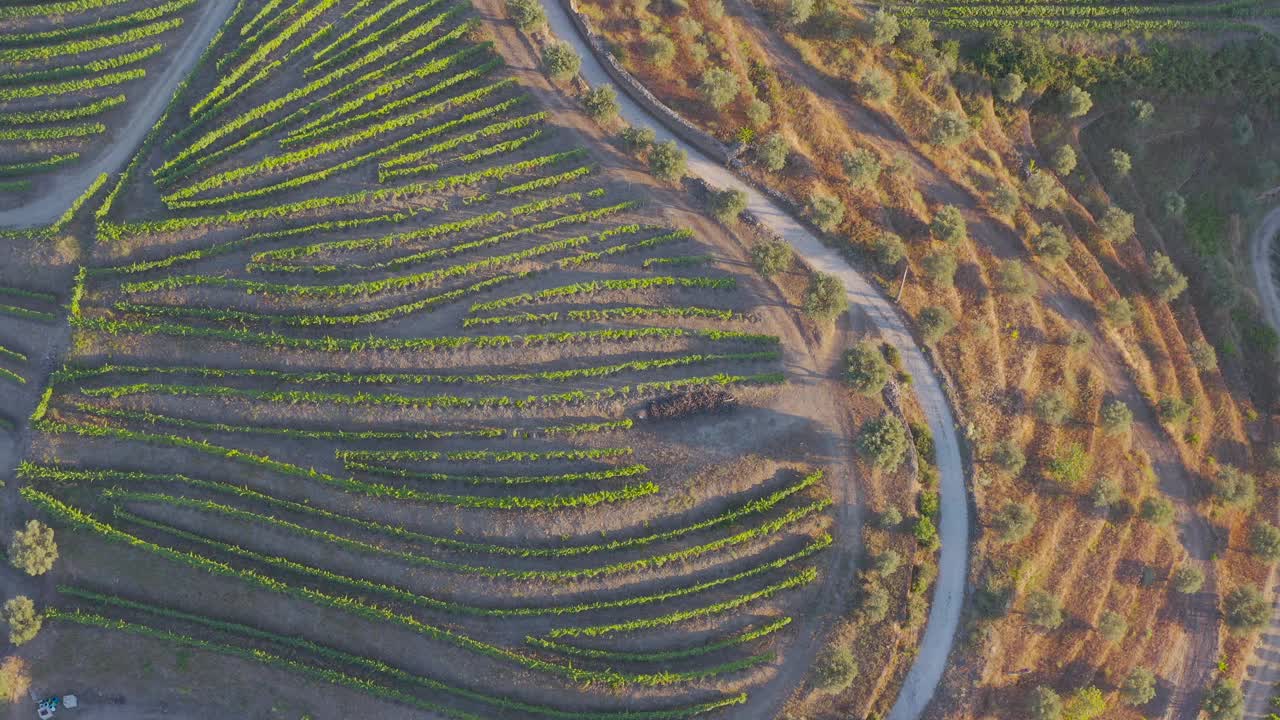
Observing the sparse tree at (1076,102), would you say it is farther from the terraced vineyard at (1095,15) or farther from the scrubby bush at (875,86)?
the scrubby bush at (875,86)

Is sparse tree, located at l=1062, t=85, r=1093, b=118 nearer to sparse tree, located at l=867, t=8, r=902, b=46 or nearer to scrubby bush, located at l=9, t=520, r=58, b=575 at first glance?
sparse tree, located at l=867, t=8, r=902, b=46

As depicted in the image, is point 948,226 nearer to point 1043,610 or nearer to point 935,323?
point 935,323

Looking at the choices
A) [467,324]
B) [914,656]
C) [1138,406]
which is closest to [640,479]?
[467,324]

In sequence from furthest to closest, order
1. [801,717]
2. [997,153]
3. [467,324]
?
1. [997,153]
2. [467,324]
3. [801,717]

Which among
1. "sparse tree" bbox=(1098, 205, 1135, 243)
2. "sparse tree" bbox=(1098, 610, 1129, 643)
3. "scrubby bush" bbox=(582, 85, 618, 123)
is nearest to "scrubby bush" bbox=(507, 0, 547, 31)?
"scrubby bush" bbox=(582, 85, 618, 123)

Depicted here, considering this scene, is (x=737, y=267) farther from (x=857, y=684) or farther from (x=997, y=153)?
(x=857, y=684)

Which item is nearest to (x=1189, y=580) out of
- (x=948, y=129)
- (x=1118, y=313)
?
(x=1118, y=313)
